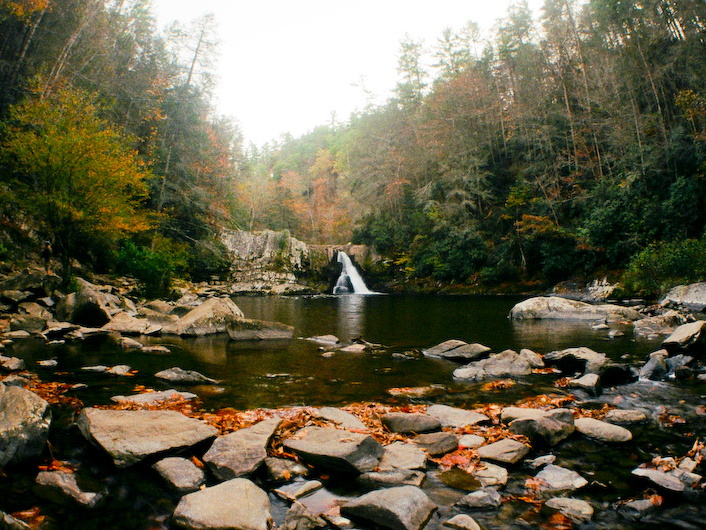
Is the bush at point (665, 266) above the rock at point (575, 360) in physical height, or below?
above

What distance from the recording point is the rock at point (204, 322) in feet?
39.4

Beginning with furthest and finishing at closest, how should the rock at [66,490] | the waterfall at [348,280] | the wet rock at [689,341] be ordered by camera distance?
1. the waterfall at [348,280]
2. the wet rock at [689,341]
3. the rock at [66,490]

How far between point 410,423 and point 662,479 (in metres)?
2.24

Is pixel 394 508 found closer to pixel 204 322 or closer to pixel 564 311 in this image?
pixel 204 322

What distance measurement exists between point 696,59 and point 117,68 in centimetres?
3426

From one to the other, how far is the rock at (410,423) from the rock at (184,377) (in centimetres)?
339

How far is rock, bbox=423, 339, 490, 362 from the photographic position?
29.2 ft

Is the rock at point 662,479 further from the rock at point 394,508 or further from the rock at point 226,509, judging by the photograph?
the rock at point 226,509

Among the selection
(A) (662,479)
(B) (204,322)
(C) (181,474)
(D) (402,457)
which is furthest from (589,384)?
(B) (204,322)

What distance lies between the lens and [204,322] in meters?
12.2

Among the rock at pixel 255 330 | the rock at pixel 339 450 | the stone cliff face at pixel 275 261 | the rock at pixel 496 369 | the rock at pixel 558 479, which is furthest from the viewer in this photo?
the stone cliff face at pixel 275 261

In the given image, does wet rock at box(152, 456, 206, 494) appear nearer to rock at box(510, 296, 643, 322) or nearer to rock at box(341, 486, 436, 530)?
rock at box(341, 486, 436, 530)

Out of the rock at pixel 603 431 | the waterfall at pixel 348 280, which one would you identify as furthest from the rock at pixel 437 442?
the waterfall at pixel 348 280

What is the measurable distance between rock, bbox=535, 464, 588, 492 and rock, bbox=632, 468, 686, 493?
1.59ft
